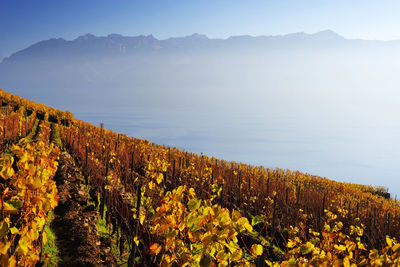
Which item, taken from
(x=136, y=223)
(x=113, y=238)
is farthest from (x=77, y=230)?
(x=136, y=223)

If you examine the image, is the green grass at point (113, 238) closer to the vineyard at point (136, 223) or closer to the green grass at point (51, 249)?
the vineyard at point (136, 223)

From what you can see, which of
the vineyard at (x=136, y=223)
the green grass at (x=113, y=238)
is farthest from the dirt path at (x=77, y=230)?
the green grass at (x=113, y=238)

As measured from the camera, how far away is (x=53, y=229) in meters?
5.28

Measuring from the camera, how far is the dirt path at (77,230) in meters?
4.40

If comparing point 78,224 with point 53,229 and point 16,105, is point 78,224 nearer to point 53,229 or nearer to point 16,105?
point 53,229

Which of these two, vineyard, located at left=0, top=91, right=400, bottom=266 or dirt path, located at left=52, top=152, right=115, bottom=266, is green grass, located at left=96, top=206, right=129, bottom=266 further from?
dirt path, located at left=52, top=152, right=115, bottom=266

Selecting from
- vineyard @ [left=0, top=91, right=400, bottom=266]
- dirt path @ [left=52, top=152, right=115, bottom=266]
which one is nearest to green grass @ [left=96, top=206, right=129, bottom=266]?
vineyard @ [left=0, top=91, right=400, bottom=266]

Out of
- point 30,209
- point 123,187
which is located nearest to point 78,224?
point 30,209

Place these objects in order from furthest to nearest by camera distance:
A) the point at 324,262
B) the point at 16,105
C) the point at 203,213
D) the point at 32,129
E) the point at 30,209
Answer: the point at 16,105, the point at 32,129, the point at 30,209, the point at 324,262, the point at 203,213

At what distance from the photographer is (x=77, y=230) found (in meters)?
5.04

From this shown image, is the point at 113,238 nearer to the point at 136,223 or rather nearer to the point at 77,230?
the point at 77,230

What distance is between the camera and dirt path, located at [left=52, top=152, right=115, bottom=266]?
4.40m

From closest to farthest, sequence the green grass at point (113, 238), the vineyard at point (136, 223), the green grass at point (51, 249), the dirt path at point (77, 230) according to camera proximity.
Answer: the vineyard at point (136, 223) < the green grass at point (51, 249) < the dirt path at point (77, 230) < the green grass at point (113, 238)

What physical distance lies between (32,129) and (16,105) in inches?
319
